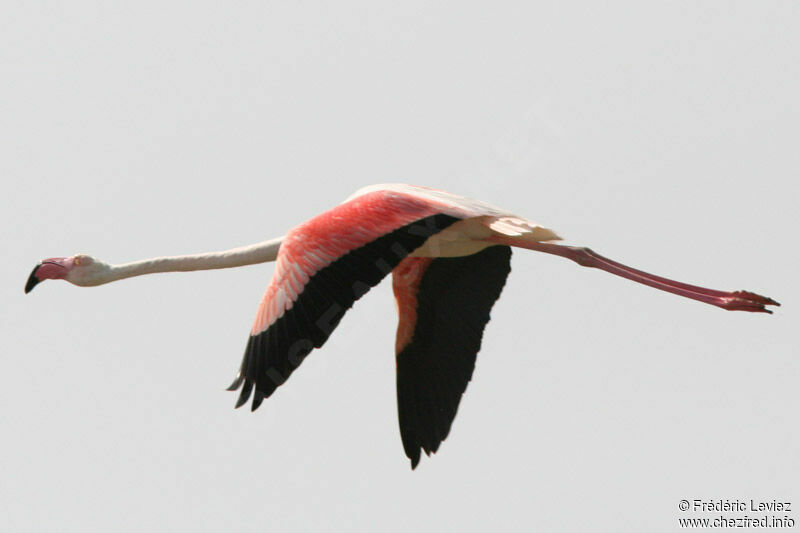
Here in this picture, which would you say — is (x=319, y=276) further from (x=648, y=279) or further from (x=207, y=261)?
(x=648, y=279)

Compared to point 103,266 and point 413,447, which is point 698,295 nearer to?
point 413,447

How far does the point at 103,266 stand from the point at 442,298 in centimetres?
328

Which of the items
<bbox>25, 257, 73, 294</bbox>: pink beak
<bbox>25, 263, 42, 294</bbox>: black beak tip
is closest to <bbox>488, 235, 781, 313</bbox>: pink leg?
<bbox>25, 257, 73, 294</bbox>: pink beak

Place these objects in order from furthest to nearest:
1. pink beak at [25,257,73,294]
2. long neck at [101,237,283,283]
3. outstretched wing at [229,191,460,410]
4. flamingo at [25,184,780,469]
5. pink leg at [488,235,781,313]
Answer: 1. pink beak at [25,257,73,294]
2. long neck at [101,237,283,283]
3. pink leg at [488,235,781,313]
4. flamingo at [25,184,780,469]
5. outstretched wing at [229,191,460,410]

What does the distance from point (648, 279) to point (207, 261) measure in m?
4.06

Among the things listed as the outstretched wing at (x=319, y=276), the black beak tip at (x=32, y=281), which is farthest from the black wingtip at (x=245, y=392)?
the black beak tip at (x=32, y=281)

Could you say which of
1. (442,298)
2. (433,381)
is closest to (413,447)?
(433,381)

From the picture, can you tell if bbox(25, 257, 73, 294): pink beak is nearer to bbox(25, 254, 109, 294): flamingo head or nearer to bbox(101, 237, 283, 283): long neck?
bbox(25, 254, 109, 294): flamingo head

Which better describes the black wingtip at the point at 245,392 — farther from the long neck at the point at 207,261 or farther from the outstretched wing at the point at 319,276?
the long neck at the point at 207,261

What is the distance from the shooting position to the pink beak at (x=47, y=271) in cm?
1150

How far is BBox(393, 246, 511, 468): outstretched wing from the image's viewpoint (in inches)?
447

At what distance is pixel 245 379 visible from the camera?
8.62 meters

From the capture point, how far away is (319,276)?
29.0 feet

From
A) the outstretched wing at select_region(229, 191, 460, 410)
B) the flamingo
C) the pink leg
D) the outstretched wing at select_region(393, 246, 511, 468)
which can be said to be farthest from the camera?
the outstretched wing at select_region(393, 246, 511, 468)
